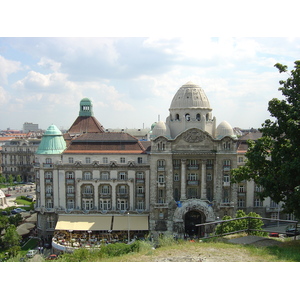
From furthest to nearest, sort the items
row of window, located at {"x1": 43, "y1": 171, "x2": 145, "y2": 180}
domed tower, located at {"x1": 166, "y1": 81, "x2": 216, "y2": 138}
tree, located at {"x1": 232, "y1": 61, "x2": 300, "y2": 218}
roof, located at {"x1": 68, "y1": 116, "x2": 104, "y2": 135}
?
roof, located at {"x1": 68, "y1": 116, "x2": 104, "y2": 135}
row of window, located at {"x1": 43, "y1": 171, "x2": 145, "y2": 180}
domed tower, located at {"x1": 166, "y1": 81, "x2": 216, "y2": 138}
tree, located at {"x1": 232, "y1": 61, "x2": 300, "y2": 218}

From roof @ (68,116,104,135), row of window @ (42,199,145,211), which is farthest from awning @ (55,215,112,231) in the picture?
roof @ (68,116,104,135)

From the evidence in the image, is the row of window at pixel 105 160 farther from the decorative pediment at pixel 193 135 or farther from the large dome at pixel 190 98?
the large dome at pixel 190 98

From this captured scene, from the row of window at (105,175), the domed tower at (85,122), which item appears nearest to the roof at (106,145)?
the row of window at (105,175)

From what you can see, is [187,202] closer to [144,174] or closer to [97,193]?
[144,174]

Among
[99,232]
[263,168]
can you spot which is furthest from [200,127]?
[263,168]

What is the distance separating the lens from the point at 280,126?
83.4 feet

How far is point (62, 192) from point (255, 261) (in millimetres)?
41692

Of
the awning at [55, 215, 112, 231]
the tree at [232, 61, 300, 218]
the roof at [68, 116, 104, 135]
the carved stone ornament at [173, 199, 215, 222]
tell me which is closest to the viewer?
the tree at [232, 61, 300, 218]

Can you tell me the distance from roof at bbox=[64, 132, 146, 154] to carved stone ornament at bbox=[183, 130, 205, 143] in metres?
7.78

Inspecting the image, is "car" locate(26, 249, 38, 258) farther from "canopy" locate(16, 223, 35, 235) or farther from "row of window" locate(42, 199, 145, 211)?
"row of window" locate(42, 199, 145, 211)

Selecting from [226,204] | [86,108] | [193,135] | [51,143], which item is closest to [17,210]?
[51,143]

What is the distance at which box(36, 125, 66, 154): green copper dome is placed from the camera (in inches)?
2292

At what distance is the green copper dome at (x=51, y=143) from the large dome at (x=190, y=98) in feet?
59.0

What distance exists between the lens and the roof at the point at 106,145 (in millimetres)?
57719
